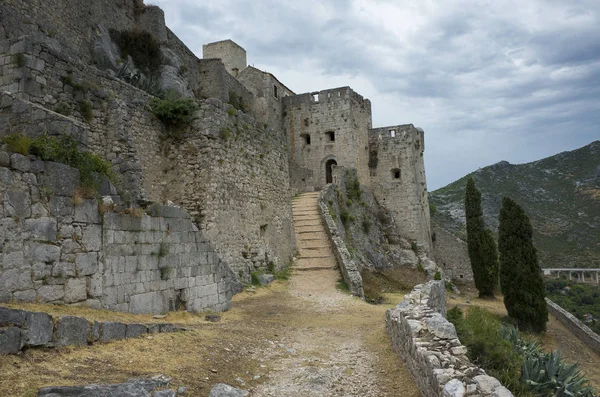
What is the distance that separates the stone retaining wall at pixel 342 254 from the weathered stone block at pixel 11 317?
438 inches

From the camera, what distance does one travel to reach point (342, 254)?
17.5 m

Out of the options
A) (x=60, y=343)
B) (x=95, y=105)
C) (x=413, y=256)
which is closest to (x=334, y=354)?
(x=60, y=343)

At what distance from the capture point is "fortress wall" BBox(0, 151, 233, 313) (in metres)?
5.85

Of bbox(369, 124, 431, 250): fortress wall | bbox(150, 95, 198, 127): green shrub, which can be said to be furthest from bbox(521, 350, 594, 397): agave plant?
bbox(369, 124, 431, 250): fortress wall

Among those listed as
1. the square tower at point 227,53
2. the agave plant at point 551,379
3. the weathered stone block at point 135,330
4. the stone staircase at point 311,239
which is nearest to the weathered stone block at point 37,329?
the weathered stone block at point 135,330

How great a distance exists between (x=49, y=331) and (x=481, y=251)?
978 inches

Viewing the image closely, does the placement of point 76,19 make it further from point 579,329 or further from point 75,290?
point 579,329

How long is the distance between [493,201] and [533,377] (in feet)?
203

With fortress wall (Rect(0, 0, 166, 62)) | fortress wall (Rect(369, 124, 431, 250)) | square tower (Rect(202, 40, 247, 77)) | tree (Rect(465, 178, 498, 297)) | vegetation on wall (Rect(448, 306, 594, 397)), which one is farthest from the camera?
square tower (Rect(202, 40, 247, 77))

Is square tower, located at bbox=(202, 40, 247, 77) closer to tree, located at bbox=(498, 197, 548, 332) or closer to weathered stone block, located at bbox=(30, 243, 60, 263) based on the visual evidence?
tree, located at bbox=(498, 197, 548, 332)

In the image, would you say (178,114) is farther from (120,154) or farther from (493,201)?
(493,201)

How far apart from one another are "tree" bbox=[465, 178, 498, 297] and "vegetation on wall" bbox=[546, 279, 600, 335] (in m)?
8.03

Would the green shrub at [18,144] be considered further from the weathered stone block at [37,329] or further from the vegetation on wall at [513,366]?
the vegetation on wall at [513,366]

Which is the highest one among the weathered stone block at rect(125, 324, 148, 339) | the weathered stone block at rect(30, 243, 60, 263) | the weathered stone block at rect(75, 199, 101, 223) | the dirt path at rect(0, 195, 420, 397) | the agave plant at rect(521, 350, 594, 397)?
the weathered stone block at rect(75, 199, 101, 223)
